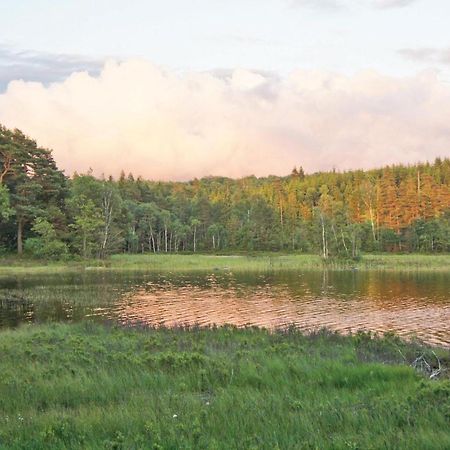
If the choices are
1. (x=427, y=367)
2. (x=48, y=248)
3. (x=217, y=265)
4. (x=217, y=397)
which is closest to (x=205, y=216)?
(x=217, y=265)

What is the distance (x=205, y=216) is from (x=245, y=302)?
10876 cm

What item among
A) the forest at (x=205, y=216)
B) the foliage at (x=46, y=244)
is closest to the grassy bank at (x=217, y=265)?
the foliage at (x=46, y=244)

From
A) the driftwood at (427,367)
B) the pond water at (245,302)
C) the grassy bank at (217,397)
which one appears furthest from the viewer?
the pond water at (245,302)

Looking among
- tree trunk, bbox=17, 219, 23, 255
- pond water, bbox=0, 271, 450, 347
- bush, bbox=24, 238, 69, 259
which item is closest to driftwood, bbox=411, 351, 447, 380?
pond water, bbox=0, 271, 450, 347

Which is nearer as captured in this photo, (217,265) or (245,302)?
(245,302)

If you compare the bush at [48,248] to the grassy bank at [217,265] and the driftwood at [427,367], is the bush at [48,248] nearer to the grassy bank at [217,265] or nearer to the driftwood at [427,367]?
the grassy bank at [217,265]

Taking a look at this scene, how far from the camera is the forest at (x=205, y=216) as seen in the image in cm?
8456

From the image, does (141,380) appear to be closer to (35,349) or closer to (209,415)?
(209,415)

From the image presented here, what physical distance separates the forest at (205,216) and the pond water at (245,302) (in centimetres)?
2822

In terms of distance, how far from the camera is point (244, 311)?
114ft

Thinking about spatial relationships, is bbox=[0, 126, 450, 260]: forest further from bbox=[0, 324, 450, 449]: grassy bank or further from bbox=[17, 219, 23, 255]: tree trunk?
bbox=[0, 324, 450, 449]: grassy bank

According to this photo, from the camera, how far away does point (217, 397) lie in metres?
11.0

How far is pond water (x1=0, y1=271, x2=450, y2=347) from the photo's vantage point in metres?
29.9

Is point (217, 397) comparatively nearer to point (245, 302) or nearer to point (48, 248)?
point (245, 302)
